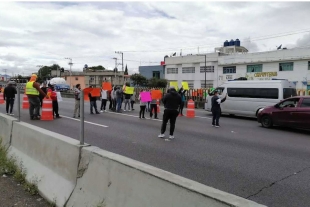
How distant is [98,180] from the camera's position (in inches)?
137

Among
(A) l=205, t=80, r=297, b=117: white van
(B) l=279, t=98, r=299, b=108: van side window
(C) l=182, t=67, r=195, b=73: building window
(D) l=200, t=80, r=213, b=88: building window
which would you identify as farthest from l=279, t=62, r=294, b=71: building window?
(B) l=279, t=98, r=299, b=108: van side window

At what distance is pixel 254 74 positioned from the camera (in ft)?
153

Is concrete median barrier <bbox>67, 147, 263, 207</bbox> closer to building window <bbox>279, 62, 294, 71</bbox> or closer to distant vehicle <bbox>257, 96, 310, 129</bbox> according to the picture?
distant vehicle <bbox>257, 96, 310, 129</bbox>

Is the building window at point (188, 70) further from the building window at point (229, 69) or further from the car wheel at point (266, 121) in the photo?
the car wheel at point (266, 121)

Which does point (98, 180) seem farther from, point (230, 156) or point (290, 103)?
point (290, 103)

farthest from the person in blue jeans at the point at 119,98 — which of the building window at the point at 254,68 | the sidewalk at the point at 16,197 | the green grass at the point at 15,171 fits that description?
the building window at the point at 254,68

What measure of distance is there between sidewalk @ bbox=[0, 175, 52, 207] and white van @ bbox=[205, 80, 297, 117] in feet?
42.4

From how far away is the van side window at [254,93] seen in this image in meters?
14.7

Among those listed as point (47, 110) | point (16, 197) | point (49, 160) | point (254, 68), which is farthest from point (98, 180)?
point (254, 68)

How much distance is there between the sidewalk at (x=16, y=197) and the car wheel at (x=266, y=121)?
10.1 metres

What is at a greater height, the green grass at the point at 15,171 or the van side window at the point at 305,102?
the van side window at the point at 305,102

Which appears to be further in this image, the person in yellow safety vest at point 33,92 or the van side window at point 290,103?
the person in yellow safety vest at point 33,92

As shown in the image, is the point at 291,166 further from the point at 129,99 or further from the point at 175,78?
the point at 175,78

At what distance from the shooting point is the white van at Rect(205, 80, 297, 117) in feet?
47.9
